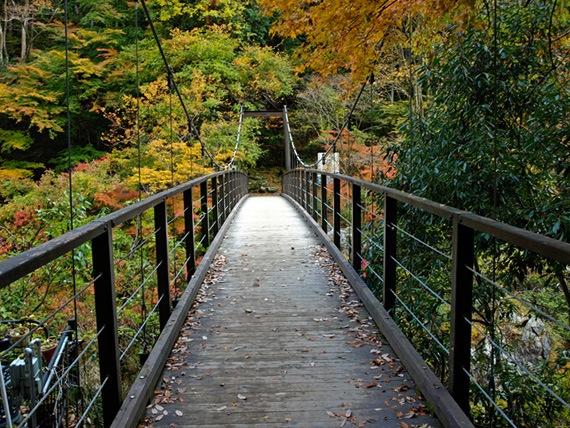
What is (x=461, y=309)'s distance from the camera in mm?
1943

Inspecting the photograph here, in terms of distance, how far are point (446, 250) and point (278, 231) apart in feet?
10.7

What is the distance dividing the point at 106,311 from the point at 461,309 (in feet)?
4.78

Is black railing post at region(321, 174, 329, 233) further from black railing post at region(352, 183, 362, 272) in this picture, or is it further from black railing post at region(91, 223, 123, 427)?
black railing post at region(91, 223, 123, 427)

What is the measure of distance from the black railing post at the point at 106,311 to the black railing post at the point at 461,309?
1.41m

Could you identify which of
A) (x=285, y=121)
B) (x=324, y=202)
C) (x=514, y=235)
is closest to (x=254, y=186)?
(x=285, y=121)

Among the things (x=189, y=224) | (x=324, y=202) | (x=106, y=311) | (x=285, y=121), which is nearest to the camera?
(x=106, y=311)

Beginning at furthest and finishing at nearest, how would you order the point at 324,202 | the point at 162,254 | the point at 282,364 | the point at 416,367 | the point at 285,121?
the point at 285,121, the point at 324,202, the point at 162,254, the point at 282,364, the point at 416,367

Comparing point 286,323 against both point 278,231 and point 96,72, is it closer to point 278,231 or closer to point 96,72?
point 278,231

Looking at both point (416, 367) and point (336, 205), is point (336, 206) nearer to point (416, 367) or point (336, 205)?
point (336, 205)

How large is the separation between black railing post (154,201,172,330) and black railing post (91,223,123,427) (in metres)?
0.93

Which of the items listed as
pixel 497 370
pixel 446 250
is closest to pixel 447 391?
pixel 497 370

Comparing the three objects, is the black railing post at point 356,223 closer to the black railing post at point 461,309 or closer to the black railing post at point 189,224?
the black railing post at point 189,224

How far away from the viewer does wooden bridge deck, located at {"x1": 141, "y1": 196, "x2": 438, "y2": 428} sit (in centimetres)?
216

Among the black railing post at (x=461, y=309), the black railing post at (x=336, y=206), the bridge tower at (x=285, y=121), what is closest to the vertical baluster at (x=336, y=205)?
the black railing post at (x=336, y=206)
